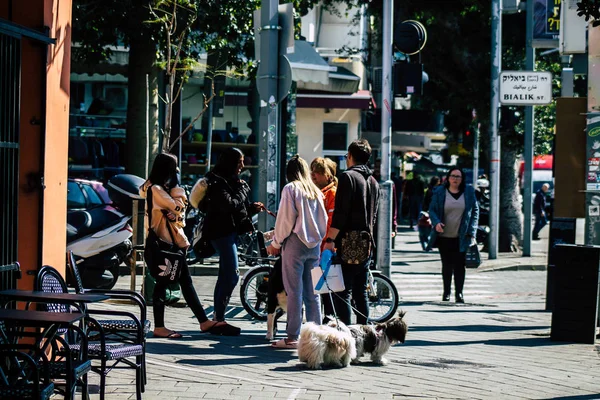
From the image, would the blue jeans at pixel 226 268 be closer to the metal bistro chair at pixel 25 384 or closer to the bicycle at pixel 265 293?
the bicycle at pixel 265 293

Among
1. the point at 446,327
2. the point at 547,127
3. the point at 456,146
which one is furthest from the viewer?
the point at 456,146

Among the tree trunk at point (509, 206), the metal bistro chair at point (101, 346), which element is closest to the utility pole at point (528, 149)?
the tree trunk at point (509, 206)

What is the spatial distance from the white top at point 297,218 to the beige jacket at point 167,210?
3.95ft

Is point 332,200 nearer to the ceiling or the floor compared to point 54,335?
nearer to the ceiling

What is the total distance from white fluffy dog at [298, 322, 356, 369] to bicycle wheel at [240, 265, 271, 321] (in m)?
2.79

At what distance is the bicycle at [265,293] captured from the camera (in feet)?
37.9

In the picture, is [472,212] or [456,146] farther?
[456,146]

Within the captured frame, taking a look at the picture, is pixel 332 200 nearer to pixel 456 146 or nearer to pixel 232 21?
pixel 232 21

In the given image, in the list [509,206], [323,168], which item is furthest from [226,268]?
[509,206]

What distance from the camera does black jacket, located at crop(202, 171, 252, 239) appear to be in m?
10.4

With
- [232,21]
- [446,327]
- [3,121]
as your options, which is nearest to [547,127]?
[232,21]

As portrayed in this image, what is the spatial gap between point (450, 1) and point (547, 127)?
720 centimetres

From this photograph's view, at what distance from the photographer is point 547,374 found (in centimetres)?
894

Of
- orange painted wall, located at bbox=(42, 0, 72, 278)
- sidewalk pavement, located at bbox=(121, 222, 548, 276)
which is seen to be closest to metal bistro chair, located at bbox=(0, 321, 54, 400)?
orange painted wall, located at bbox=(42, 0, 72, 278)
